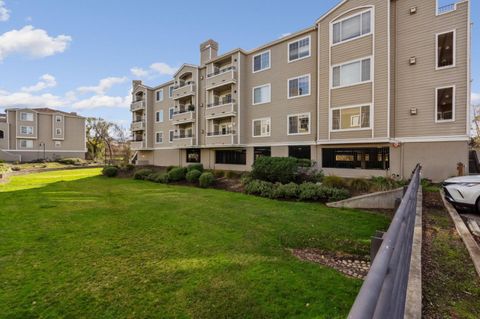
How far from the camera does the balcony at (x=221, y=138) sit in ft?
72.5

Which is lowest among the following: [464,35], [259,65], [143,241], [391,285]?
[143,241]

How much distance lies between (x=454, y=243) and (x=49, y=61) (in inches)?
1252

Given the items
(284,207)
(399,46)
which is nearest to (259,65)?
(399,46)

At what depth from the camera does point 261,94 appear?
2184 cm

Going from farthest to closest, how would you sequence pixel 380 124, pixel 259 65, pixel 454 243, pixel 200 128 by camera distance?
pixel 200 128 → pixel 259 65 → pixel 380 124 → pixel 454 243

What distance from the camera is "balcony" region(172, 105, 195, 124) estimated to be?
86.8 ft

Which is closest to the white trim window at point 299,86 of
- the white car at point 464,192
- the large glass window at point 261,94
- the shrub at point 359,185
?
the large glass window at point 261,94

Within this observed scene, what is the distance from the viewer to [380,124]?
14586mm

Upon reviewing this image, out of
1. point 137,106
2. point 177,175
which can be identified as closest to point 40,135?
point 137,106

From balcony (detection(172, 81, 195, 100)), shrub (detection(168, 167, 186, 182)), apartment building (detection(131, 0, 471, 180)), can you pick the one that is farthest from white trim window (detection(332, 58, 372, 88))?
balcony (detection(172, 81, 195, 100))

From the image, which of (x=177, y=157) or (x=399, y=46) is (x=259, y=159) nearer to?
(x=399, y=46)

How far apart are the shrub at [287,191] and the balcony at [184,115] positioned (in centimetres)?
1638

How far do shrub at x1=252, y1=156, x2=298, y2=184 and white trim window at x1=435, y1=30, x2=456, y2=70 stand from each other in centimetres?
1021

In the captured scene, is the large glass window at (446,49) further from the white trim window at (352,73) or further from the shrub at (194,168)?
the shrub at (194,168)
